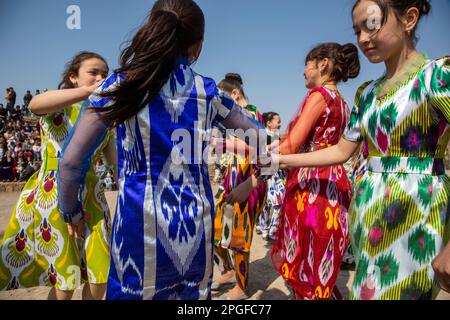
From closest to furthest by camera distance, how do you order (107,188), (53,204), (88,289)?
(53,204) < (88,289) < (107,188)

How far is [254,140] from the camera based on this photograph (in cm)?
155

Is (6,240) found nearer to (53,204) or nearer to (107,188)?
(53,204)

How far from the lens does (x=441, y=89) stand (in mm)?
1138

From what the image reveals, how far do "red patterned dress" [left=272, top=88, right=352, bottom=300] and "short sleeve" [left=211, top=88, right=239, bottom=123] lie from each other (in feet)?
2.11

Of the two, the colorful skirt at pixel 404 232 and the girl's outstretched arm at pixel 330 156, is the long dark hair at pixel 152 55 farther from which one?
the colorful skirt at pixel 404 232

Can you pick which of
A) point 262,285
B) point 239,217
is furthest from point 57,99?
point 262,285

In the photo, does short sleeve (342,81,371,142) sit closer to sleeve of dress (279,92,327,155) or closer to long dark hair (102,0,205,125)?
sleeve of dress (279,92,327,155)

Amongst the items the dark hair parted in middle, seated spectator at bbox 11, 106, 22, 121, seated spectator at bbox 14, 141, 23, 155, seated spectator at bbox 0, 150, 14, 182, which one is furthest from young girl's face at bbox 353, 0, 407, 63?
seated spectator at bbox 11, 106, 22, 121

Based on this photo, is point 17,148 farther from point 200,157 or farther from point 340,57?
point 200,157

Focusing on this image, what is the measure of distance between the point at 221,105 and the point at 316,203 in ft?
3.27

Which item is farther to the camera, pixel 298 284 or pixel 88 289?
pixel 88 289
